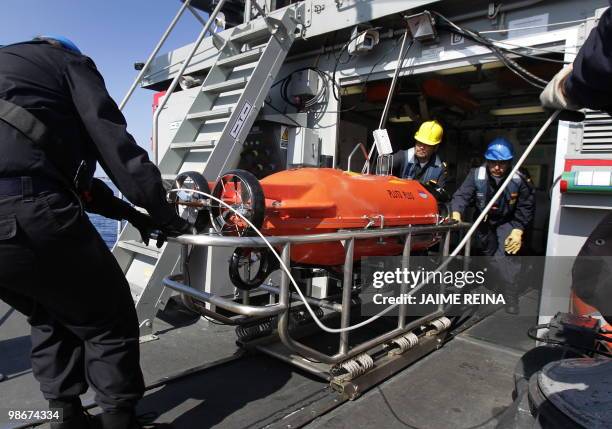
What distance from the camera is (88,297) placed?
5.29 ft

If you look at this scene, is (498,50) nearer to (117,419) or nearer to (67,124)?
(67,124)

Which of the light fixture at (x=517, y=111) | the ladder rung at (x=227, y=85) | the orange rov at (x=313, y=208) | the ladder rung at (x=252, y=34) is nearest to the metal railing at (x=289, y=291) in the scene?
the orange rov at (x=313, y=208)

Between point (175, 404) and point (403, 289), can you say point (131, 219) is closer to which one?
point (175, 404)

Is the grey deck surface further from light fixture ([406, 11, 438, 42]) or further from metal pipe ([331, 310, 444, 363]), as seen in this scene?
light fixture ([406, 11, 438, 42])

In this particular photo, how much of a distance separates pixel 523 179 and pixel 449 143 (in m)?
3.37

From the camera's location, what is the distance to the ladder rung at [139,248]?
10.5ft

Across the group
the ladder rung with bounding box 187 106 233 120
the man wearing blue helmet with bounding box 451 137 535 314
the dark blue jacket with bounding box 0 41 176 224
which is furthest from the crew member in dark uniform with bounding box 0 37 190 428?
the man wearing blue helmet with bounding box 451 137 535 314

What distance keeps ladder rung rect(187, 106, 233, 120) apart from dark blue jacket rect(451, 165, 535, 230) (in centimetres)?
223

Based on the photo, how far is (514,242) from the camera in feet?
11.8

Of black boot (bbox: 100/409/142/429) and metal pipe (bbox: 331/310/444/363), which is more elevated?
metal pipe (bbox: 331/310/444/363)

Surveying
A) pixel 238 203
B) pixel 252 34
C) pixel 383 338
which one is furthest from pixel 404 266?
pixel 252 34

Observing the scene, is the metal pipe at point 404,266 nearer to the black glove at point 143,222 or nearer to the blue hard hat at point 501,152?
the black glove at point 143,222

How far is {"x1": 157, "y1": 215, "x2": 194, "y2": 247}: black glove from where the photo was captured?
180 centimetres

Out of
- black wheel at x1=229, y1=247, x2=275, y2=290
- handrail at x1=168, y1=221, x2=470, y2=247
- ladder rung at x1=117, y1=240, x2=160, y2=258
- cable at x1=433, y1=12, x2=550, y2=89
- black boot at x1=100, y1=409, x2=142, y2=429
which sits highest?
cable at x1=433, y1=12, x2=550, y2=89
